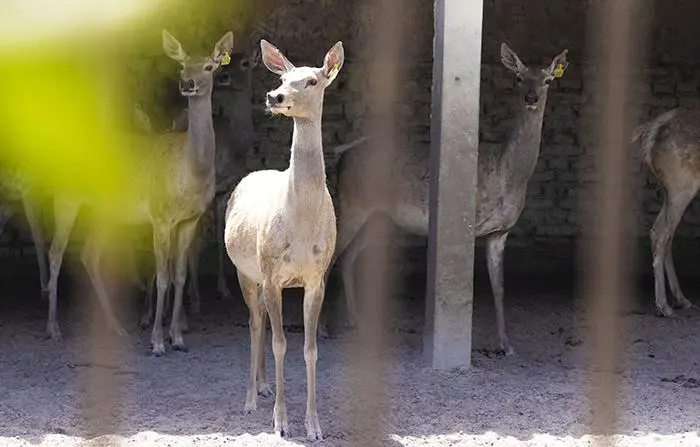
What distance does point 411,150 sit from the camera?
7.37 meters

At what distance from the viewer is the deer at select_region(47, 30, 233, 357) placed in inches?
261

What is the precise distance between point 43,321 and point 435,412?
3.46 m

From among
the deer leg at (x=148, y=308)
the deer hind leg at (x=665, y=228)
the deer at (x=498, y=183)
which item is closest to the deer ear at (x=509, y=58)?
the deer at (x=498, y=183)

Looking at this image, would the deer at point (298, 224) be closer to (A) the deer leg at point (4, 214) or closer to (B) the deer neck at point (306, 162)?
(B) the deer neck at point (306, 162)

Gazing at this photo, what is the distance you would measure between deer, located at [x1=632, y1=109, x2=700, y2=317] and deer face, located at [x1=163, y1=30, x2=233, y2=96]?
138 inches

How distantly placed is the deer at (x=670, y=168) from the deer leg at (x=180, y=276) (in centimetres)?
359

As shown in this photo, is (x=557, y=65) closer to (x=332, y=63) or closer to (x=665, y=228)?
(x=665, y=228)

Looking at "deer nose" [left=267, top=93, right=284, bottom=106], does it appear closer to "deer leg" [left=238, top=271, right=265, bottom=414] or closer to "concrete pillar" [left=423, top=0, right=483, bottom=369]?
"deer leg" [left=238, top=271, right=265, bottom=414]

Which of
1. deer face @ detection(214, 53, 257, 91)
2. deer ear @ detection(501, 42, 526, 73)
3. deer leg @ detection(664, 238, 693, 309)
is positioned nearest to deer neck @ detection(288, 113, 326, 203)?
deer ear @ detection(501, 42, 526, 73)

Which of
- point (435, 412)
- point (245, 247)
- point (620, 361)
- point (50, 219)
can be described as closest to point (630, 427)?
point (435, 412)

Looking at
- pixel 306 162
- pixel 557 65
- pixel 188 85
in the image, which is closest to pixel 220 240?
pixel 188 85

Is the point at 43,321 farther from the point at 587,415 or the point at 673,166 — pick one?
the point at 673,166

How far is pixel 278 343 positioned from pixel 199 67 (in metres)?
2.40

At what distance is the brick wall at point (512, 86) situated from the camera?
31.4ft
